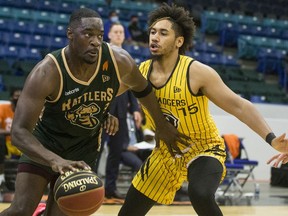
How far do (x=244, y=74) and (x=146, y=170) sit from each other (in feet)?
37.2

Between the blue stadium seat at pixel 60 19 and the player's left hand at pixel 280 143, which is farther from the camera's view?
the blue stadium seat at pixel 60 19

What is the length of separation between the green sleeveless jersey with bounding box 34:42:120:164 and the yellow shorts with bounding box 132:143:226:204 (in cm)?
52

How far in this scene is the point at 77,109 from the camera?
160 inches

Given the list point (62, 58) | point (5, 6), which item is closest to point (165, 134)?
point (62, 58)

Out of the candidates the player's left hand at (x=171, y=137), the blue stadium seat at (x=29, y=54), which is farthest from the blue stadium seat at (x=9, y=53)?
the player's left hand at (x=171, y=137)

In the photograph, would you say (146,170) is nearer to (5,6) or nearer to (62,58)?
(62,58)

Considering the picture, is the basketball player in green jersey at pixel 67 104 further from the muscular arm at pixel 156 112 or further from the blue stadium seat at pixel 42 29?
the blue stadium seat at pixel 42 29

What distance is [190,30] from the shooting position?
16.1 ft

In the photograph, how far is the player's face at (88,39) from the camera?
391 centimetres

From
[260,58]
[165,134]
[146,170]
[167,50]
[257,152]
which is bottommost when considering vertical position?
[257,152]

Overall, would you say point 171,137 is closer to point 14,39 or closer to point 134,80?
point 134,80

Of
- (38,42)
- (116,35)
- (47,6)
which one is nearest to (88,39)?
(116,35)

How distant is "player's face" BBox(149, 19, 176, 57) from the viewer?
186 inches

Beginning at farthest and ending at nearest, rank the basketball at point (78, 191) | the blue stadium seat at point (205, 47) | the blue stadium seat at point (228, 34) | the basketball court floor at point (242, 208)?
the blue stadium seat at point (228, 34), the blue stadium seat at point (205, 47), the basketball court floor at point (242, 208), the basketball at point (78, 191)
